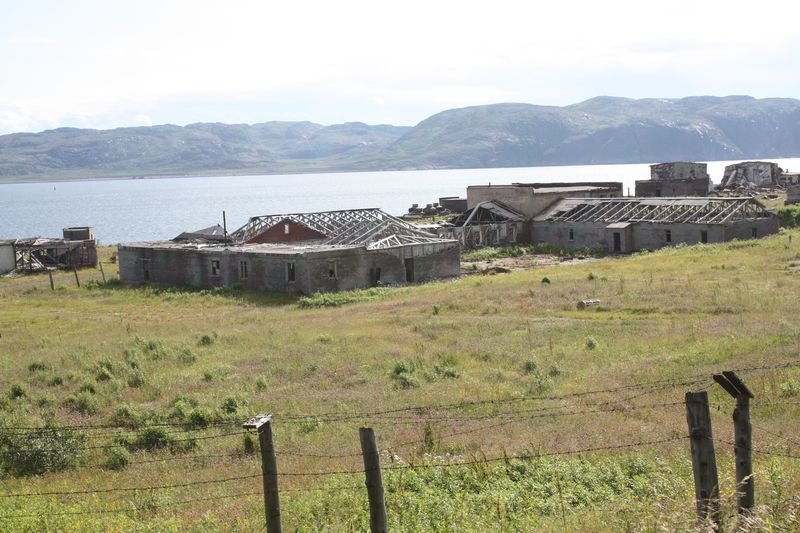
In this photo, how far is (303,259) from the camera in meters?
47.1

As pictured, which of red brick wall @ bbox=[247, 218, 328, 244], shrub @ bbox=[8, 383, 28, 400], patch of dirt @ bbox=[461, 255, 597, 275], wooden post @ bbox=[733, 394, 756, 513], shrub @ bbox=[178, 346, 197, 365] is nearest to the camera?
wooden post @ bbox=[733, 394, 756, 513]

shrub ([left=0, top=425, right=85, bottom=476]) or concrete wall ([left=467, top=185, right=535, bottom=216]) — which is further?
concrete wall ([left=467, top=185, right=535, bottom=216])

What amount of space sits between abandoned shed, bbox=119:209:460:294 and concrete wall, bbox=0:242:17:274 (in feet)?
44.8

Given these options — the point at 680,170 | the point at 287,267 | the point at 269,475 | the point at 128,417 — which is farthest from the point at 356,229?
the point at 680,170

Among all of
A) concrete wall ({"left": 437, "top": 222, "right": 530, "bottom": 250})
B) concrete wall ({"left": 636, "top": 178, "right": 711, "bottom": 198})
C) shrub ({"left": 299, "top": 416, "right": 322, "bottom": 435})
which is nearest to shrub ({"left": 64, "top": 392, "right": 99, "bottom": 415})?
shrub ({"left": 299, "top": 416, "right": 322, "bottom": 435})

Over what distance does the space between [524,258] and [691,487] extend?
5357 cm

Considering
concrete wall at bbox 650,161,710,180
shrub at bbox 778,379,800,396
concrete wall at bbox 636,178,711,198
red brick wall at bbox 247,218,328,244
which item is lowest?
shrub at bbox 778,379,800,396

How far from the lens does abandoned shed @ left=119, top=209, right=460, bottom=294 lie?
48188mm

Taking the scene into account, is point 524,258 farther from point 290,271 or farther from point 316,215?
point 290,271

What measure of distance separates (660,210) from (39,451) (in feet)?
186

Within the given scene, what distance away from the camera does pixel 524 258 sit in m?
64.7

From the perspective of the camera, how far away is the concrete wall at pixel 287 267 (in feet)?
157

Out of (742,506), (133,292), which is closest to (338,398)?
(742,506)

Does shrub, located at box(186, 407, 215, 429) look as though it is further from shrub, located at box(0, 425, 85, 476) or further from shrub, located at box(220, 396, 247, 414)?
shrub, located at box(0, 425, 85, 476)
